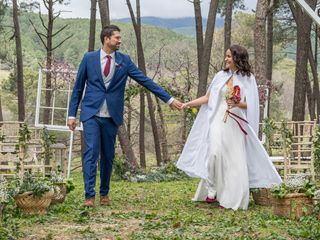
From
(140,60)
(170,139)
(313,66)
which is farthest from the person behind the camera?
(170,139)

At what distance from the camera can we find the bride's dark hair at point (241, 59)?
835 centimetres

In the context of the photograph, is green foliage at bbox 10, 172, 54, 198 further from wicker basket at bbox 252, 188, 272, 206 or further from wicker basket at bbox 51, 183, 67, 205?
wicker basket at bbox 252, 188, 272, 206

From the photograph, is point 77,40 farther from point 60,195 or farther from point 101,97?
point 101,97

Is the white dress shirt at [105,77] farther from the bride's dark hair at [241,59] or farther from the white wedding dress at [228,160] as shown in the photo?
the bride's dark hair at [241,59]

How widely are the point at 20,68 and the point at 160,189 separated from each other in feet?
46.4

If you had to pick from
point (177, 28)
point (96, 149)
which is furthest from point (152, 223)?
point (177, 28)

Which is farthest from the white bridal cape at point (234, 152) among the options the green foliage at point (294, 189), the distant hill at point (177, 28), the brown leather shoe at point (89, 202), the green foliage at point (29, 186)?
the distant hill at point (177, 28)

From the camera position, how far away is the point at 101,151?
8367 millimetres

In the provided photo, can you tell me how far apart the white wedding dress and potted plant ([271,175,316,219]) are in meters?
0.93

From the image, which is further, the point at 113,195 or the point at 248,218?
the point at 113,195

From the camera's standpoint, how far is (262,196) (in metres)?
8.55

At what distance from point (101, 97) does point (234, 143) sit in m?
1.54

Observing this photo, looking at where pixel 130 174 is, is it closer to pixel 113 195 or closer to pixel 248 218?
pixel 113 195

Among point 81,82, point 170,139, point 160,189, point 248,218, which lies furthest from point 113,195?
point 170,139
